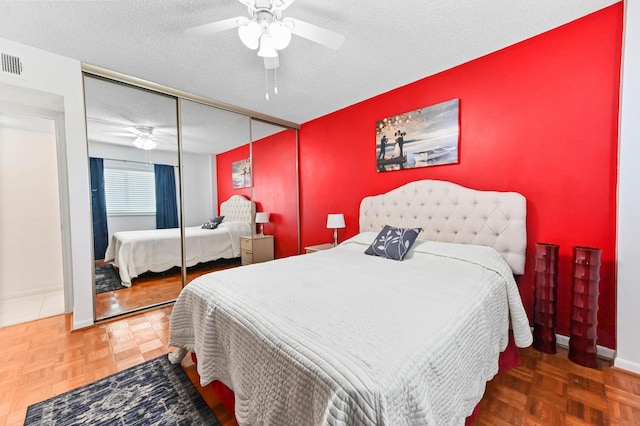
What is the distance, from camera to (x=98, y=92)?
2.53m

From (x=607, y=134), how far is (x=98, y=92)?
4328 mm

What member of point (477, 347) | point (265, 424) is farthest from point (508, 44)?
point (265, 424)

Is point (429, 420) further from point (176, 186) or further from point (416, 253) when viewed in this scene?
point (176, 186)

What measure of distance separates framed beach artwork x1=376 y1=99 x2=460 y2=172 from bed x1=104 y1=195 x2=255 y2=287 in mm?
2042

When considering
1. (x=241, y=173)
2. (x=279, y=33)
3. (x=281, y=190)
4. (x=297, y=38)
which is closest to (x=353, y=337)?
(x=279, y=33)

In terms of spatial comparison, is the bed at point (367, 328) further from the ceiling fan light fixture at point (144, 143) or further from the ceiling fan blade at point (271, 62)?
the ceiling fan light fixture at point (144, 143)

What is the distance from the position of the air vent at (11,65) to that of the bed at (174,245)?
5.00ft

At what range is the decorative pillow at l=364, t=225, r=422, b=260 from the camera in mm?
2238

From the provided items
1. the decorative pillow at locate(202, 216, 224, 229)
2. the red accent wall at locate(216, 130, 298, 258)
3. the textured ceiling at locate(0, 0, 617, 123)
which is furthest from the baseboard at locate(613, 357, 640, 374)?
the decorative pillow at locate(202, 216, 224, 229)

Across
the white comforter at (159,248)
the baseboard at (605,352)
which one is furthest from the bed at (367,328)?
the white comforter at (159,248)

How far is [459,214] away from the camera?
2.42 meters

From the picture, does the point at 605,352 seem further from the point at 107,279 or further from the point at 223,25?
the point at 107,279

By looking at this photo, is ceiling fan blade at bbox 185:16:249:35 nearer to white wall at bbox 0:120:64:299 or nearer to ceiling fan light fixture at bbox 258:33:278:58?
ceiling fan light fixture at bbox 258:33:278:58

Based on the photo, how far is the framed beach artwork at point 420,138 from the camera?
8.42 ft
